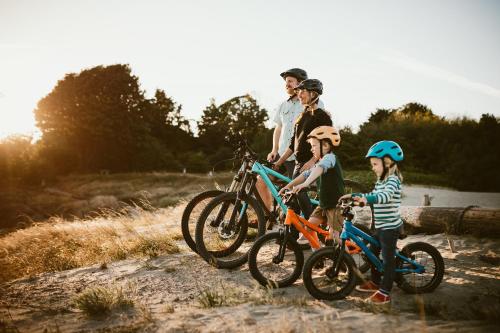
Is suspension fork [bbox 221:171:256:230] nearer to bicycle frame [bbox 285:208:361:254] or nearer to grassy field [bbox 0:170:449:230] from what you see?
bicycle frame [bbox 285:208:361:254]

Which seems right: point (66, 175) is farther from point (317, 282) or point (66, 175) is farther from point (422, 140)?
point (317, 282)

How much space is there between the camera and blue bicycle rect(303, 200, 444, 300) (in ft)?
10.6

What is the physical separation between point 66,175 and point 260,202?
33.1 metres

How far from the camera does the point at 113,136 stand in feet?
111

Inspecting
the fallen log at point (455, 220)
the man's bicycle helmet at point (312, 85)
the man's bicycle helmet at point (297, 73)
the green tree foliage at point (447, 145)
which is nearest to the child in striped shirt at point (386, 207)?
the man's bicycle helmet at point (312, 85)

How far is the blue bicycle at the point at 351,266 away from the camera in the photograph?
3.25 m

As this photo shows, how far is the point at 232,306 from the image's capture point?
3.11m

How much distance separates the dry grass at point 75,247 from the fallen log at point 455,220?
441cm

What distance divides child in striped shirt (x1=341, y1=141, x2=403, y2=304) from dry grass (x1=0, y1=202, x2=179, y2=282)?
3.36m

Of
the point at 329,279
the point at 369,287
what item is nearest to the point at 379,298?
the point at 369,287

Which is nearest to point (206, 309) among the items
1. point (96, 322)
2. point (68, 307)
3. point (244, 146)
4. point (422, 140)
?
point (96, 322)

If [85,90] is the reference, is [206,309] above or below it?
below

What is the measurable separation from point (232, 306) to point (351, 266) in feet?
3.99

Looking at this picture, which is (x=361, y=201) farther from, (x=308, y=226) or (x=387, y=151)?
(x=308, y=226)
